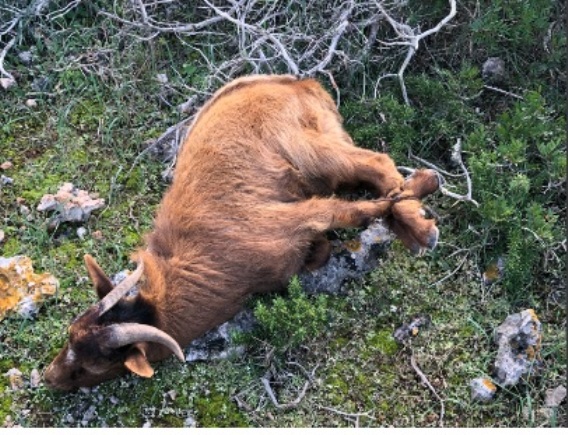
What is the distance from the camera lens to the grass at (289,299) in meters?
5.30

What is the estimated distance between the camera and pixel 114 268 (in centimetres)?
598

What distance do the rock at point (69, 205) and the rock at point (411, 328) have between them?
7.85 ft

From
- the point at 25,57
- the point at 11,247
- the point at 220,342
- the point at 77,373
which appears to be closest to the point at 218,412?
the point at 220,342

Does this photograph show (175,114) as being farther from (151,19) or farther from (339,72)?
(339,72)

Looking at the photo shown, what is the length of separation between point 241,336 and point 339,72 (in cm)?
238

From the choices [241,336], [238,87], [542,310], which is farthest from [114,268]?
[542,310]

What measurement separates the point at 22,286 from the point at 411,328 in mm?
2646

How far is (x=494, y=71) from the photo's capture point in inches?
257

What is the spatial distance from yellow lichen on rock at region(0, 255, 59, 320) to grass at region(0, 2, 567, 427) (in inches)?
3.0

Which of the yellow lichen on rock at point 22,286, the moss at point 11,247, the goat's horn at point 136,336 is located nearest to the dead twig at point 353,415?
the goat's horn at point 136,336

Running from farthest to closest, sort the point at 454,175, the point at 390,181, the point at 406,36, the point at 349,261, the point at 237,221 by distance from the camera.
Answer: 1. the point at 406,36
2. the point at 454,175
3. the point at 349,261
4. the point at 390,181
5. the point at 237,221

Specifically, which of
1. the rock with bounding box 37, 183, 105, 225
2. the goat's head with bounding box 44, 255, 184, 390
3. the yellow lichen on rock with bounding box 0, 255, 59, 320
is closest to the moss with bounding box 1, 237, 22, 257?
the yellow lichen on rock with bounding box 0, 255, 59, 320

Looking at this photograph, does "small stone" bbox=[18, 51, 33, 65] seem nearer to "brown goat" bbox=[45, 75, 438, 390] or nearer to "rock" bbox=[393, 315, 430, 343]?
"brown goat" bbox=[45, 75, 438, 390]

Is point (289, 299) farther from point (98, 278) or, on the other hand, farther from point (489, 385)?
point (489, 385)
